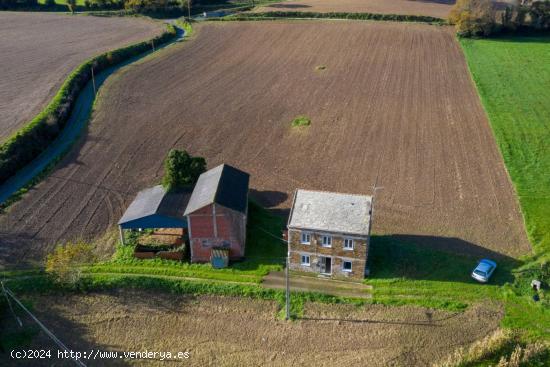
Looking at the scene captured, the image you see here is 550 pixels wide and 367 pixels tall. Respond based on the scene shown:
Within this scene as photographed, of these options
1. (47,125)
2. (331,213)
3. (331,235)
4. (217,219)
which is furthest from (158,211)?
(47,125)

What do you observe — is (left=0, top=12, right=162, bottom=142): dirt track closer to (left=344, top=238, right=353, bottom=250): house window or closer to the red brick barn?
the red brick barn

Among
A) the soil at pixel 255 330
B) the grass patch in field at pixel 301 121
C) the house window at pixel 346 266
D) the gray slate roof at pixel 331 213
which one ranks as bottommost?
the soil at pixel 255 330

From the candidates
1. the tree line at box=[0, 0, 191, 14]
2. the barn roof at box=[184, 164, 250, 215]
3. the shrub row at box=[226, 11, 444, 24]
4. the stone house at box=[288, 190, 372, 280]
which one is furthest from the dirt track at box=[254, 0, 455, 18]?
the stone house at box=[288, 190, 372, 280]

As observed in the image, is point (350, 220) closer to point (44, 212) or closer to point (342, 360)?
point (342, 360)

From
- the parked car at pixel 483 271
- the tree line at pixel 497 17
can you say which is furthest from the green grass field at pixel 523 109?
the parked car at pixel 483 271

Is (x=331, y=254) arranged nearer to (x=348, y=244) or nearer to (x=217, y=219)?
(x=348, y=244)

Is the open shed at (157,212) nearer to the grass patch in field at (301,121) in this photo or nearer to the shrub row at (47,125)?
the shrub row at (47,125)

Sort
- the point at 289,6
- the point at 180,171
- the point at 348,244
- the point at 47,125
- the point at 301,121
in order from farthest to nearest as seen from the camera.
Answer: the point at 289,6 → the point at 301,121 → the point at 47,125 → the point at 180,171 → the point at 348,244
